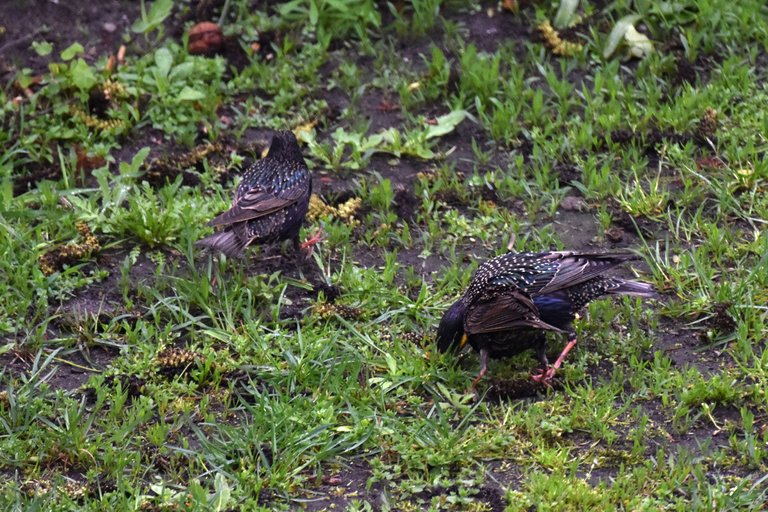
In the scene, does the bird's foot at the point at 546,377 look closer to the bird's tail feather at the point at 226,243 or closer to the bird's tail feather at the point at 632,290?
the bird's tail feather at the point at 632,290

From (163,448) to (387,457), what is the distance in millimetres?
1125

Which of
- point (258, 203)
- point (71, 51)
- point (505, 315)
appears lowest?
point (71, 51)

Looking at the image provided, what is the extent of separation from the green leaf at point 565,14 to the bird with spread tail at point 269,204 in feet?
9.09

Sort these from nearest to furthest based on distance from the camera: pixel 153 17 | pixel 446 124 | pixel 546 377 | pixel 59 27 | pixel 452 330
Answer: pixel 546 377, pixel 452 330, pixel 446 124, pixel 153 17, pixel 59 27

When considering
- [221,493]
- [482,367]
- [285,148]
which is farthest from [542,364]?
[285,148]

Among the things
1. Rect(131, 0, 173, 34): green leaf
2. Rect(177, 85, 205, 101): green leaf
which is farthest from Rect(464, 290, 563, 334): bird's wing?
Rect(131, 0, 173, 34): green leaf

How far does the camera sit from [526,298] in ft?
19.4

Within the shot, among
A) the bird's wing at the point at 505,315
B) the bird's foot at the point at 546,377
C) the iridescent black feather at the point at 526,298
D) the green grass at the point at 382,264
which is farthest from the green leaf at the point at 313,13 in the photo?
the bird's foot at the point at 546,377

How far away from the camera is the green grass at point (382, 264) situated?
5.32 meters

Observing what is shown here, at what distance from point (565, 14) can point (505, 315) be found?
380 centimetres

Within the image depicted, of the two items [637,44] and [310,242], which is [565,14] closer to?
[637,44]

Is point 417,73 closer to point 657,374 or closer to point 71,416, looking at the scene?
point 657,374

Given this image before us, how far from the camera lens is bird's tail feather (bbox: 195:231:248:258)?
6557 mm

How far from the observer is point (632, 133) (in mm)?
7750
